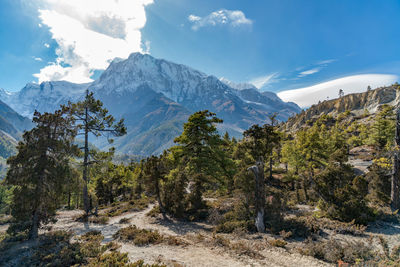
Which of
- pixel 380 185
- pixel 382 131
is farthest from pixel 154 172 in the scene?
pixel 382 131


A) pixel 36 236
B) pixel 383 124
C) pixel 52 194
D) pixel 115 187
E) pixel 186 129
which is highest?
pixel 383 124

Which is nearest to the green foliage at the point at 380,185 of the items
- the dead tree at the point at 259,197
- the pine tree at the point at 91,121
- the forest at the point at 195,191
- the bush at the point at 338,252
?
the forest at the point at 195,191

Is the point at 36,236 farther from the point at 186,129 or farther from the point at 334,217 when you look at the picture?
the point at 334,217

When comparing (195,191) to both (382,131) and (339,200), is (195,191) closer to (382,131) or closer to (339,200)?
(339,200)

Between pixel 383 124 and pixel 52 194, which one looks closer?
pixel 52 194

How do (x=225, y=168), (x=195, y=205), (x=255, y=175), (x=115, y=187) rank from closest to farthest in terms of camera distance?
(x=255, y=175) → (x=195, y=205) → (x=225, y=168) → (x=115, y=187)

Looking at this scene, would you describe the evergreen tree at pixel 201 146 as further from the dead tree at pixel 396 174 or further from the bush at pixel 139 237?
the dead tree at pixel 396 174

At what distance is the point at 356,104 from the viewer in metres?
133

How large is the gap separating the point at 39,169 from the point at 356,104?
17169cm

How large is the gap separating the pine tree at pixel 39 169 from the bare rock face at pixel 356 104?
460 ft

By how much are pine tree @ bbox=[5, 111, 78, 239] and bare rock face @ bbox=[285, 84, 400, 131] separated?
460ft

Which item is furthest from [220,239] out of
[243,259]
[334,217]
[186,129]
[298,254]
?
[186,129]

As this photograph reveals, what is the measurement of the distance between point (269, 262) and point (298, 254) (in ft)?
7.31

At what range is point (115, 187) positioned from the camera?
4003 centimetres
